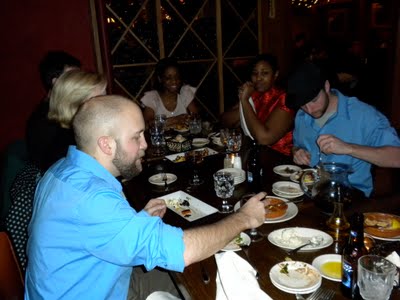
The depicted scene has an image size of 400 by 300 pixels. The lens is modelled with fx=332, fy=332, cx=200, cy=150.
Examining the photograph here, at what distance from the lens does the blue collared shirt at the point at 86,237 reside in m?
1.08

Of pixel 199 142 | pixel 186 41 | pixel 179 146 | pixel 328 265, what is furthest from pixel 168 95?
pixel 328 265

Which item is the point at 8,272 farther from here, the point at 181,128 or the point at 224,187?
the point at 181,128

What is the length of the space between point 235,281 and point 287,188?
0.92m

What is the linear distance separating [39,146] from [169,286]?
1.16 meters

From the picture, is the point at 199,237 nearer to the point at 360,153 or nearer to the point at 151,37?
the point at 360,153

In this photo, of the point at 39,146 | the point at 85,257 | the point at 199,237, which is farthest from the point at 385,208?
the point at 39,146

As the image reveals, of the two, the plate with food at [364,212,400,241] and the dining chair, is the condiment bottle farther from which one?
the dining chair

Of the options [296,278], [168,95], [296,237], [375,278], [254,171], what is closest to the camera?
[375,278]

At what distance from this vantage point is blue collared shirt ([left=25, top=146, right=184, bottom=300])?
108cm

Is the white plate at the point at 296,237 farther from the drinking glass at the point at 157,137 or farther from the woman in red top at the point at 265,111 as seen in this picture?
the drinking glass at the point at 157,137

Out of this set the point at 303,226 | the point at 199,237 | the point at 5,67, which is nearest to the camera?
the point at 199,237

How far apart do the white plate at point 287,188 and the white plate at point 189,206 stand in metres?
0.39

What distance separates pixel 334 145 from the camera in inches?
70.8

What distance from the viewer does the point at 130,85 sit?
14.7ft
